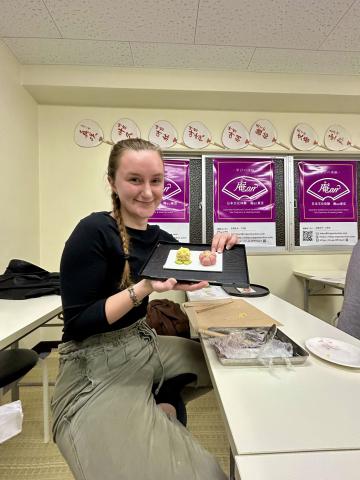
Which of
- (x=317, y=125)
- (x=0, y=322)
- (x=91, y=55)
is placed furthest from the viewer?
(x=317, y=125)

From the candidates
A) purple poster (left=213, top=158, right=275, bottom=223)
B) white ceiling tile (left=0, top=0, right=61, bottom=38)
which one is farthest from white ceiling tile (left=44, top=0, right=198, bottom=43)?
purple poster (left=213, top=158, right=275, bottom=223)

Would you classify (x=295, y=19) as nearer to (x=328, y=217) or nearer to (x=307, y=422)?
A: (x=328, y=217)

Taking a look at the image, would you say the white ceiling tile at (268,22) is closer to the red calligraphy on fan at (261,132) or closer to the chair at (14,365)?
the red calligraphy on fan at (261,132)

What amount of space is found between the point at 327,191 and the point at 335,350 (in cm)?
254

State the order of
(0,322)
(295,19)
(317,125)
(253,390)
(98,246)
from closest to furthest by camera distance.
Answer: (253,390), (98,246), (0,322), (295,19), (317,125)

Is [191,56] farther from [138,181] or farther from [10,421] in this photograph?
[10,421]

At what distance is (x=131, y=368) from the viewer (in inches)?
30.6

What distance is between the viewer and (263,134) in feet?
9.20

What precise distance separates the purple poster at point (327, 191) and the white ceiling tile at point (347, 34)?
3.44 ft

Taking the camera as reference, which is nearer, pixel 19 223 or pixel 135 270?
pixel 135 270

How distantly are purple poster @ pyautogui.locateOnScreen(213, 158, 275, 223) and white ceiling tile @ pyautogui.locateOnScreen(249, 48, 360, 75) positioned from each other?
2.75ft

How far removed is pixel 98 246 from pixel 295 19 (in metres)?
2.14

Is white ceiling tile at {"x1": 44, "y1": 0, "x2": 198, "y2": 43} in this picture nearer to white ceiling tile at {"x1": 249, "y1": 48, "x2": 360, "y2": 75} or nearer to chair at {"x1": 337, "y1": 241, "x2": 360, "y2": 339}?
white ceiling tile at {"x1": 249, "y1": 48, "x2": 360, "y2": 75}

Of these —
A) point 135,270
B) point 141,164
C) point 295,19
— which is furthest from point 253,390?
point 295,19
